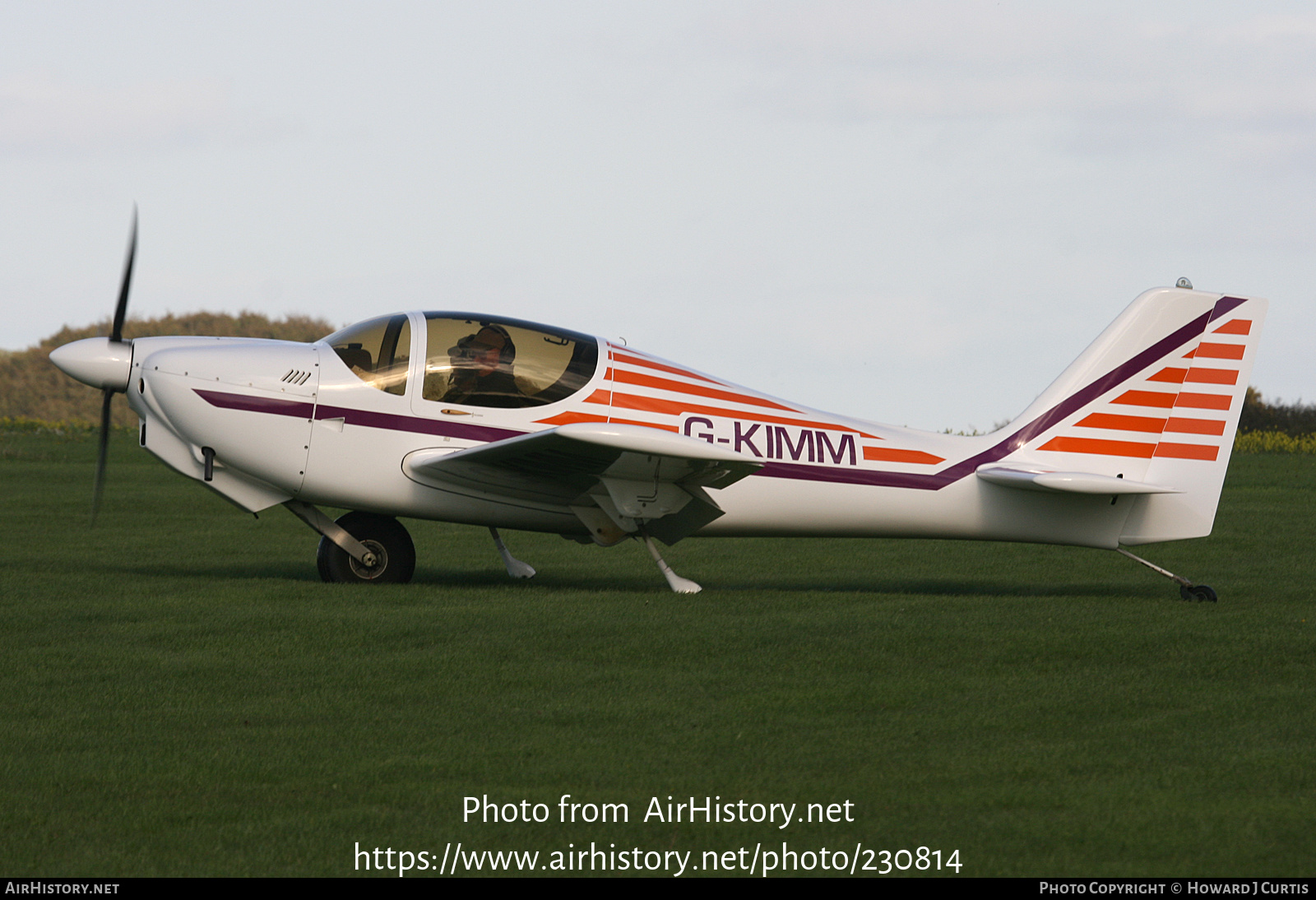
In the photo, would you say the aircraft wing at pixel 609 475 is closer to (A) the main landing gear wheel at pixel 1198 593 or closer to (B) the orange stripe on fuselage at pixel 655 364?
(B) the orange stripe on fuselage at pixel 655 364

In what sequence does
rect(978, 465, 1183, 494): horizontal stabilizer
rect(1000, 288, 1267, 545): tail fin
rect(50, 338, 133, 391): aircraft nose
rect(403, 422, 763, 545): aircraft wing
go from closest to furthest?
rect(403, 422, 763, 545): aircraft wing, rect(50, 338, 133, 391): aircraft nose, rect(978, 465, 1183, 494): horizontal stabilizer, rect(1000, 288, 1267, 545): tail fin

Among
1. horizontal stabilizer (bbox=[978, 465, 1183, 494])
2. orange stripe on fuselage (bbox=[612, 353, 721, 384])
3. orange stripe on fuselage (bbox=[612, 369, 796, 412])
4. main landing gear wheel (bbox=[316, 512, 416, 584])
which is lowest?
main landing gear wheel (bbox=[316, 512, 416, 584])

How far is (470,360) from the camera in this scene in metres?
10.7

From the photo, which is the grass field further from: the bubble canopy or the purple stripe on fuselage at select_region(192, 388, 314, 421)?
the bubble canopy

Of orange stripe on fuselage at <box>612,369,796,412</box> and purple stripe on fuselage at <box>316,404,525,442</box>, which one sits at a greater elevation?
orange stripe on fuselage at <box>612,369,796,412</box>

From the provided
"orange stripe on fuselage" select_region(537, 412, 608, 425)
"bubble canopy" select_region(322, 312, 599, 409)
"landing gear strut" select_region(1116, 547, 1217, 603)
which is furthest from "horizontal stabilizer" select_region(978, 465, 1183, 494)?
"bubble canopy" select_region(322, 312, 599, 409)

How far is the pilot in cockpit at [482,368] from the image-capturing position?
1073cm

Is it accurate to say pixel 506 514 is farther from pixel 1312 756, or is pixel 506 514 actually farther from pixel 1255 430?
pixel 1255 430

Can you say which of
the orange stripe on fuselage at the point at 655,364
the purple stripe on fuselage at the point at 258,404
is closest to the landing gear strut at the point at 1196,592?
the orange stripe on fuselage at the point at 655,364

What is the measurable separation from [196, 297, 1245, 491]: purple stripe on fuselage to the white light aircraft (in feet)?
0.05

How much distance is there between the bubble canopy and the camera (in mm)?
10727

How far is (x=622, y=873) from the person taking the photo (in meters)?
4.32

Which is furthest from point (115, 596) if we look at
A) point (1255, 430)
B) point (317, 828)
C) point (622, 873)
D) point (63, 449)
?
point (1255, 430)

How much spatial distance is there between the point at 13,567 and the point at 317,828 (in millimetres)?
8291
